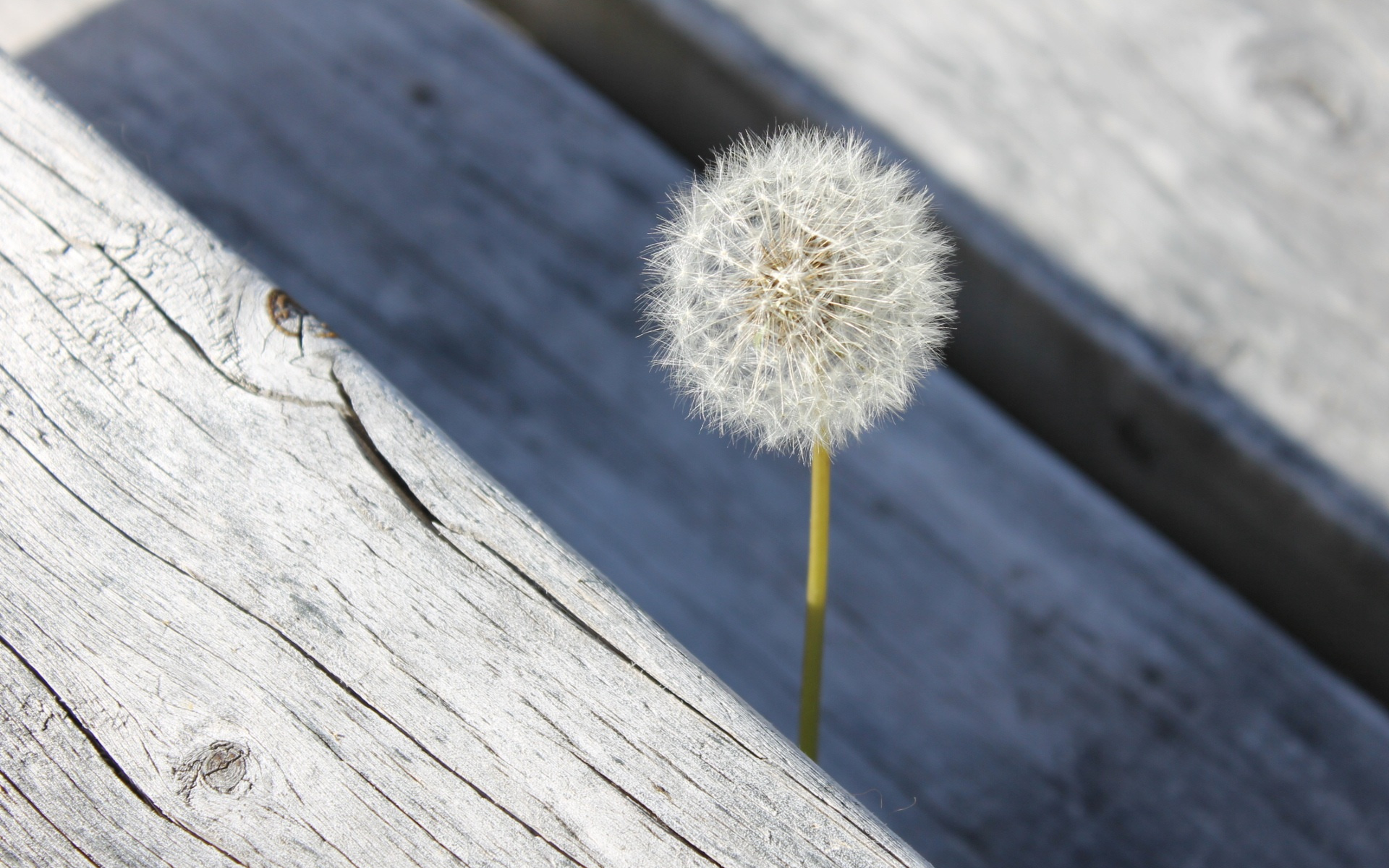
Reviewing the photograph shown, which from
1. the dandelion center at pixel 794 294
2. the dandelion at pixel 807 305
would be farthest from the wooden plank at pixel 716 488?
the dandelion center at pixel 794 294

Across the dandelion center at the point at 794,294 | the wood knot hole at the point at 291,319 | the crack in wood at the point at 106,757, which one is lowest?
the crack in wood at the point at 106,757

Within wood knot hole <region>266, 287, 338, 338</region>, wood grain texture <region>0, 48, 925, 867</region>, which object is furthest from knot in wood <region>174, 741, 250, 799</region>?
wood knot hole <region>266, 287, 338, 338</region>

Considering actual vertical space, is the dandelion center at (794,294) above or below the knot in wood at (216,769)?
above

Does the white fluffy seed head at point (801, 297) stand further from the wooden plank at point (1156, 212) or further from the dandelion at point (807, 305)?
the wooden plank at point (1156, 212)

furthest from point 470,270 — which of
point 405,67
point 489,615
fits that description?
point 489,615

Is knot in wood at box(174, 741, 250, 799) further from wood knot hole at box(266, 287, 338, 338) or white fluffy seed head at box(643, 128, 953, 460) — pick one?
white fluffy seed head at box(643, 128, 953, 460)

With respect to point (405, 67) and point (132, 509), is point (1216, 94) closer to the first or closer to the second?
point (405, 67)
